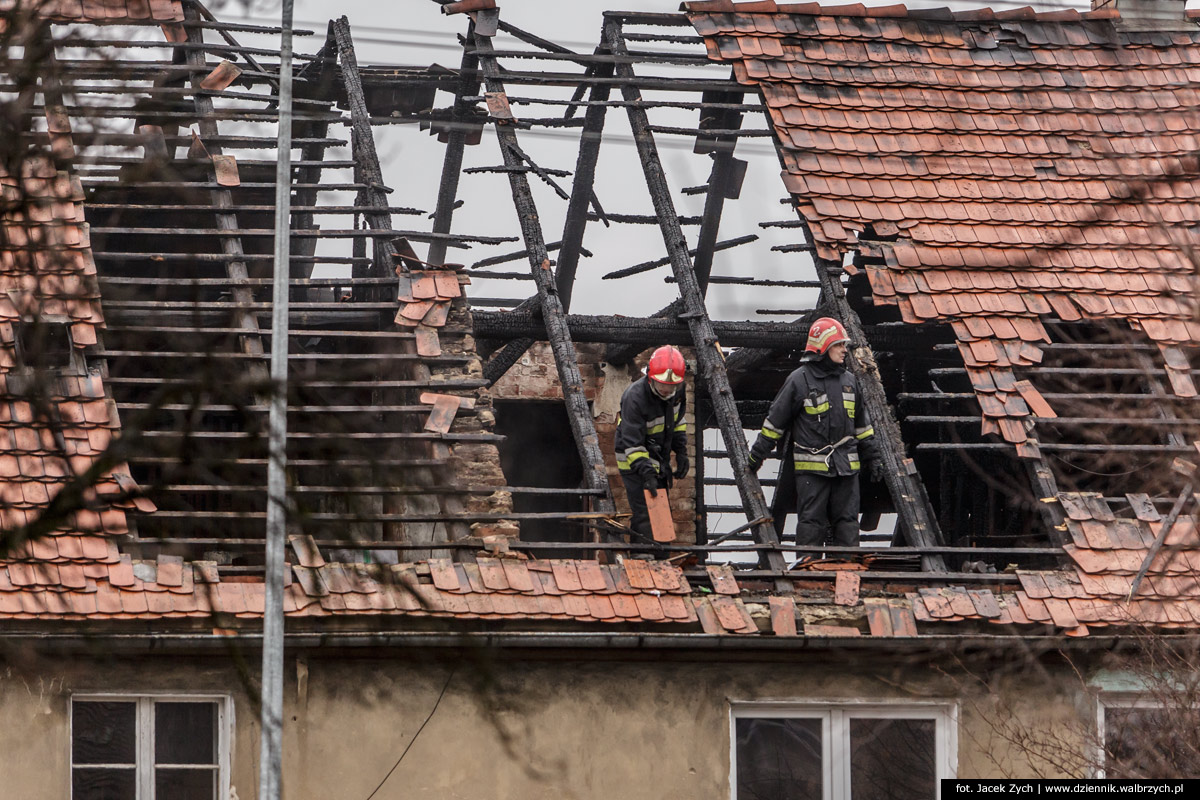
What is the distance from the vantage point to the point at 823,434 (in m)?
10.4

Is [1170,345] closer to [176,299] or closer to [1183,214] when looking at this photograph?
[1183,214]

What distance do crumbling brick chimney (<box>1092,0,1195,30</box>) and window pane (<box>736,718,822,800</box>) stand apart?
665 centimetres

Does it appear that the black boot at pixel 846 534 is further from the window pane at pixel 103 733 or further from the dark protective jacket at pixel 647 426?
the window pane at pixel 103 733

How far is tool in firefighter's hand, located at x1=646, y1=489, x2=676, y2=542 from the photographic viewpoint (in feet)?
32.6

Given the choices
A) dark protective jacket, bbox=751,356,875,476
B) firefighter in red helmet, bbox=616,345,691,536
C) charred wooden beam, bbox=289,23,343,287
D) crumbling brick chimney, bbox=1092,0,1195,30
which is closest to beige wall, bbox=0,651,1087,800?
firefighter in red helmet, bbox=616,345,691,536

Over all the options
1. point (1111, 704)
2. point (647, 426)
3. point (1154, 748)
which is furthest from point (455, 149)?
point (1154, 748)

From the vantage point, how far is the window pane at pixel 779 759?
30.6 feet

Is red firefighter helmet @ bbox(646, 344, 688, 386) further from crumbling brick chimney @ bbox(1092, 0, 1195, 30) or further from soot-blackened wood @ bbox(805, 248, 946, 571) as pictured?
crumbling brick chimney @ bbox(1092, 0, 1195, 30)

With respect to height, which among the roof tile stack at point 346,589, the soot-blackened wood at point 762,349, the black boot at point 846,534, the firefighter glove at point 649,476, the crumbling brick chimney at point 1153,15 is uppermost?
the crumbling brick chimney at point 1153,15

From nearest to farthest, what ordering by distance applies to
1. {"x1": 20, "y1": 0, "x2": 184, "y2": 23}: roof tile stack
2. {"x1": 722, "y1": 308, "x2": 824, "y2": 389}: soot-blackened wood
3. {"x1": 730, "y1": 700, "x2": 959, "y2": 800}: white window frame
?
{"x1": 730, "y1": 700, "x2": 959, "y2": 800}: white window frame → {"x1": 20, "y1": 0, "x2": 184, "y2": 23}: roof tile stack → {"x1": 722, "y1": 308, "x2": 824, "y2": 389}: soot-blackened wood

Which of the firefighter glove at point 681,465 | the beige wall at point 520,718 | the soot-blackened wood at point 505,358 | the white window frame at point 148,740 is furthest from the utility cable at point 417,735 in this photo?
the soot-blackened wood at point 505,358

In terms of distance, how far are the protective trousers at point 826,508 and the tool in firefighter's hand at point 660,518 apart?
→ 90cm

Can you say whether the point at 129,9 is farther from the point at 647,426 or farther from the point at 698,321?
the point at 647,426

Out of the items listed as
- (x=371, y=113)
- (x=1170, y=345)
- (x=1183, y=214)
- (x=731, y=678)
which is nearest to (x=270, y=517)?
(x=731, y=678)
